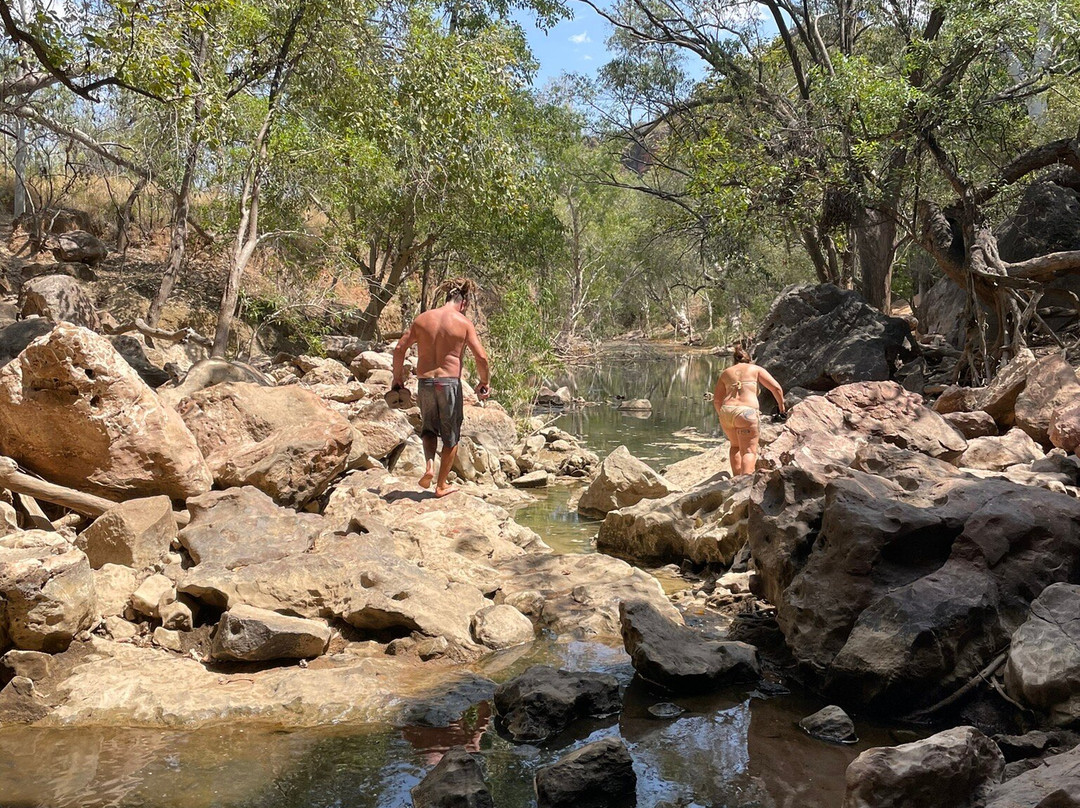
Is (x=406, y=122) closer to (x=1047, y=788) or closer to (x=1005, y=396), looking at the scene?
(x=1005, y=396)

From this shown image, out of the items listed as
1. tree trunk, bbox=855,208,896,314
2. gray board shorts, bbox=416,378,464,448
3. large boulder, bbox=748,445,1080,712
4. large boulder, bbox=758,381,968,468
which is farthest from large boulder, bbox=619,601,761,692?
tree trunk, bbox=855,208,896,314

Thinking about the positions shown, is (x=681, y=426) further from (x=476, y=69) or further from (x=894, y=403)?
(x=894, y=403)

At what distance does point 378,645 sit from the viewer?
500 centimetres

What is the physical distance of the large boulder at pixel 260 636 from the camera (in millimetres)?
4465

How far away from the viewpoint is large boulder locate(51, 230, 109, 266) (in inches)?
697

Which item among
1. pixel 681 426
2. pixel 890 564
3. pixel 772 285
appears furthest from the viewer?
pixel 772 285

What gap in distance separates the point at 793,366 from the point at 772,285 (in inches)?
616

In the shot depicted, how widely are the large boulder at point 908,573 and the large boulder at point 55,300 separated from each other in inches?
378

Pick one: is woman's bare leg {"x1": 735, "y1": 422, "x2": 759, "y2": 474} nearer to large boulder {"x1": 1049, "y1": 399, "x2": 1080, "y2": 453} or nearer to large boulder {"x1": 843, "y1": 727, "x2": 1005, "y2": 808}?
large boulder {"x1": 1049, "y1": 399, "x2": 1080, "y2": 453}

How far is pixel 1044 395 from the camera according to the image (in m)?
8.37

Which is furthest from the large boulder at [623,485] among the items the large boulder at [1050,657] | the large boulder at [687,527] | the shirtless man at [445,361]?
the large boulder at [1050,657]

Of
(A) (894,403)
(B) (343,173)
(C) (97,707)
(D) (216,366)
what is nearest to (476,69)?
(B) (343,173)

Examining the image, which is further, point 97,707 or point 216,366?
point 216,366

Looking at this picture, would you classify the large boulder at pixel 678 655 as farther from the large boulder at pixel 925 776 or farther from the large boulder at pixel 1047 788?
the large boulder at pixel 1047 788
